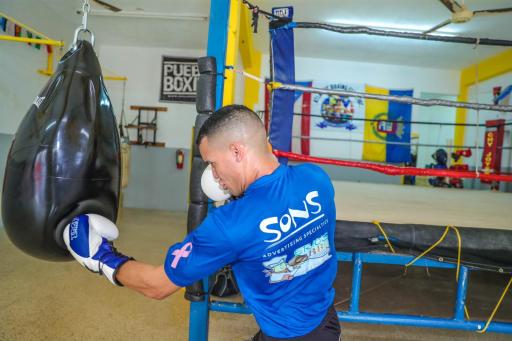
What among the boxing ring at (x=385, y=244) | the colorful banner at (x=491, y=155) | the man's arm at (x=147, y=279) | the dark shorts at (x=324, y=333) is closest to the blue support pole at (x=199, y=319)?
the boxing ring at (x=385, y=244)

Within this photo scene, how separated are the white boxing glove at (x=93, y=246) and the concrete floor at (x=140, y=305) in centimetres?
106

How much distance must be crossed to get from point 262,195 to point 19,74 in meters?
4.97

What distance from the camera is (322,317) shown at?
1.12 meters

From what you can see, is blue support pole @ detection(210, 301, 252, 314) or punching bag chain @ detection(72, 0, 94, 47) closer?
punching bag chain @ detection(72, 0, 94, 47)

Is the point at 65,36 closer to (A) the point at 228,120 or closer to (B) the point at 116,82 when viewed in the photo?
(B) the point at 116,82

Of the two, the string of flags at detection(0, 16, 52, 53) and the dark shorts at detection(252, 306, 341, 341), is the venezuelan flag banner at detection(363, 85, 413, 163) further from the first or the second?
the dark shorts at detection(252, 306, 341, 341)

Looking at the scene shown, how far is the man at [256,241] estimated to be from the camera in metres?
0.89

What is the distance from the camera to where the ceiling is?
474 cm

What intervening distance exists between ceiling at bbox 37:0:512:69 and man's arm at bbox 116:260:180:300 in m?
4.51

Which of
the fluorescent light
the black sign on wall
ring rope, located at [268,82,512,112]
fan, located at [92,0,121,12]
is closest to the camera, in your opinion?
ring rope, located at [268,82,512,112]

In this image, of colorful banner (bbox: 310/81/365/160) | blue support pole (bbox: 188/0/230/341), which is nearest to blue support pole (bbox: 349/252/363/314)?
blue support pole (bbox: 188/0/230/341)

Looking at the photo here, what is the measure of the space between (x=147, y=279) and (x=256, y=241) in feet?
1.10

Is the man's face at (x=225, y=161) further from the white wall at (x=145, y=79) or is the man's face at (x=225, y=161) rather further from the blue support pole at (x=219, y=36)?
the white wall at (x=145, y=79)

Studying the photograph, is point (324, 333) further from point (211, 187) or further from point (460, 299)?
point (460, 299)
